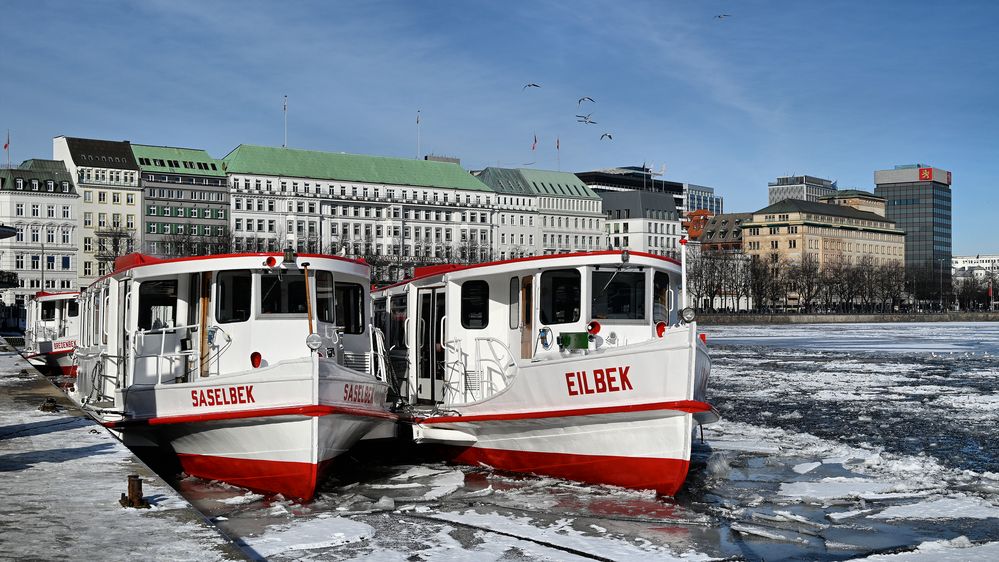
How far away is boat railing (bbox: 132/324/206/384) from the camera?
19.4 metres

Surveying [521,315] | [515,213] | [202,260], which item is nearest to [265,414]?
[202,260]

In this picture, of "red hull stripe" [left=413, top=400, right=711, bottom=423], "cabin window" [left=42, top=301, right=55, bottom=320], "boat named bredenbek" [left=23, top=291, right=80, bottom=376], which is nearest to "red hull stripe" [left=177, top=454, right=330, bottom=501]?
"red hull stripe" [left=413, top=400, right=711, bottom=423]

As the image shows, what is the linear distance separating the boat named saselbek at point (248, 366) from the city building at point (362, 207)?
372 feet

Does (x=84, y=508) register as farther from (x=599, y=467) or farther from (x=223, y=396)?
(x=599, y=467)

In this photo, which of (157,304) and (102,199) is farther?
(102,199)

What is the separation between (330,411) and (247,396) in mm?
1416

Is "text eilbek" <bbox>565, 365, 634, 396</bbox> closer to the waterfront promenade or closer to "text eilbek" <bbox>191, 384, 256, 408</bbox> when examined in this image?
"text eilbek" <bbox>191, 384, 256, 408</bbox>

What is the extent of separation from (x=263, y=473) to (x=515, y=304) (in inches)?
214

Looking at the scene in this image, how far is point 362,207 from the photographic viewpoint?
5891 inches

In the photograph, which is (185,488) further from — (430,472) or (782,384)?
(782,384)

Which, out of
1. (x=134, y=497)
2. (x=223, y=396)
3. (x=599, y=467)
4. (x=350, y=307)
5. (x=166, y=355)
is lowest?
(x=599, y=467)

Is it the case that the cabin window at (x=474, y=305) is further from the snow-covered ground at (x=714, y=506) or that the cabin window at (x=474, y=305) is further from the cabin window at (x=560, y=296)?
the snow-covered ground at (x=714, y=506)

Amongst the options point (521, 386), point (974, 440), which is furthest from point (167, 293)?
point (974, 440)

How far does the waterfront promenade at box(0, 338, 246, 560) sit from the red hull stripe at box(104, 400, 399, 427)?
0.63 meters
